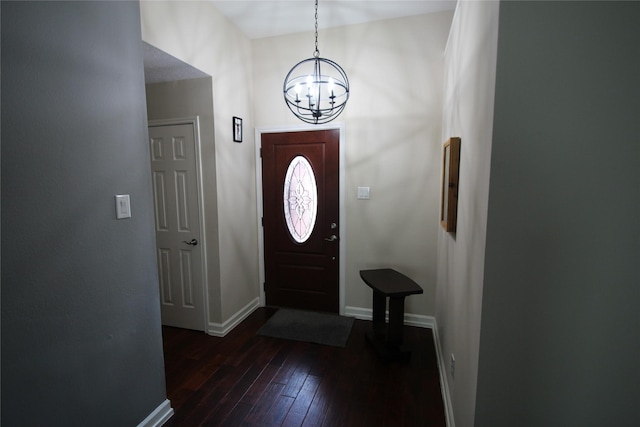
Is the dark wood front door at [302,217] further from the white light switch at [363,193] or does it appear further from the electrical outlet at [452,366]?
the electrical outlet at [452,366]

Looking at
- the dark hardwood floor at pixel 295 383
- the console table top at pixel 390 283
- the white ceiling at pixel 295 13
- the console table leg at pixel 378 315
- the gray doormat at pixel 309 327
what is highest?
the white ceiling at pixel 295 13

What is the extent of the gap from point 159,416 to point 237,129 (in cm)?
233

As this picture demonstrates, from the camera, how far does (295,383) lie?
217 cm

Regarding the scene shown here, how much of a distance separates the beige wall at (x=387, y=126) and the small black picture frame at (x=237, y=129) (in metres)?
0.34

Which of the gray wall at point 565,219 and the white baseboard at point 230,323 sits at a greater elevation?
the gray wall at point 565,219

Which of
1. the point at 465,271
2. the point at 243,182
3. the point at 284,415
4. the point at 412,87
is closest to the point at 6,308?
the point at 284,415

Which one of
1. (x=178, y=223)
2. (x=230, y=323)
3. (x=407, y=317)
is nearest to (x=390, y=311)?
(x=407, y=317)

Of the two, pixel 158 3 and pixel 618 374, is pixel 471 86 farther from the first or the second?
pixel 158 3

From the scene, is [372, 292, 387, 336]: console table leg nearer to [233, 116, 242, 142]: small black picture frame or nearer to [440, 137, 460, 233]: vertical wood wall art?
[440, 137, 460, 233]: vertical wood wall art

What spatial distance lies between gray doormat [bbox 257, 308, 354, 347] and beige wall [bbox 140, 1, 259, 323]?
41 centimetres

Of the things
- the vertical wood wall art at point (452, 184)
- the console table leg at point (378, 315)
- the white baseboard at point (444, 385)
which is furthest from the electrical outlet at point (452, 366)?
the console table leg at point (378, 315)

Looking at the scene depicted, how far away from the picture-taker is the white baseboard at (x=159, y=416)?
68.6 inches

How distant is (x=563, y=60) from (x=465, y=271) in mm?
947

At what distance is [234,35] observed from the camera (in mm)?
2852
